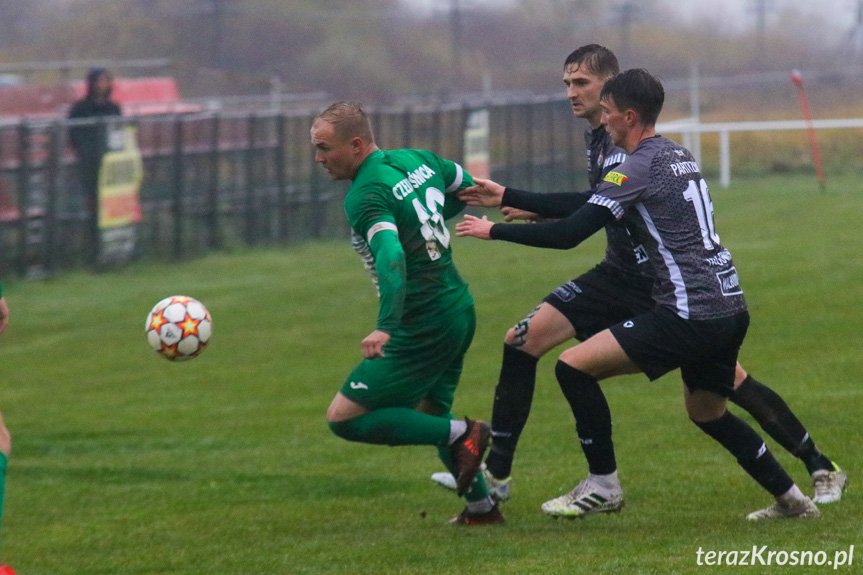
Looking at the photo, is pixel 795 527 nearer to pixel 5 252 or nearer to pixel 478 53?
pixel 5 252

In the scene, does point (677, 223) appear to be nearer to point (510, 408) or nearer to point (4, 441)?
point (510, 408)

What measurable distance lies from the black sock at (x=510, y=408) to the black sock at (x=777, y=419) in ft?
3.11

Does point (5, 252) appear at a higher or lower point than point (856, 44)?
lower

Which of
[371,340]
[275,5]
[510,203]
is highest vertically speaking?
[275,5]

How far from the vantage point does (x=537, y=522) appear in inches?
253

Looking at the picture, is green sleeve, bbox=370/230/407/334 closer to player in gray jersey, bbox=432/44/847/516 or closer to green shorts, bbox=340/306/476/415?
green shorts, bbox=340/306/476/415

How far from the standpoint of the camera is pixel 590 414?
19.9 ft

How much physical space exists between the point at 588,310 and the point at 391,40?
37066 millimetres

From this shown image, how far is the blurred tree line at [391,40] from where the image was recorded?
38.4 m

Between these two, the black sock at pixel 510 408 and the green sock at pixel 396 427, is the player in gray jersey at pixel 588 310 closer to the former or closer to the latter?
the black sock at pixel 510 408

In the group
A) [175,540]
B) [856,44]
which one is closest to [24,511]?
[175,540]

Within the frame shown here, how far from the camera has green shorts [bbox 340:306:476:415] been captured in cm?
617

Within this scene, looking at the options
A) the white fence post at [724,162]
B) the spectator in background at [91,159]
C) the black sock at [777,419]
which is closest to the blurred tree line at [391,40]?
the white fence post at [724,162]

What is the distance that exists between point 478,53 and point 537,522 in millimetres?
36036
